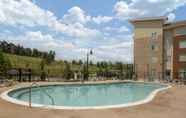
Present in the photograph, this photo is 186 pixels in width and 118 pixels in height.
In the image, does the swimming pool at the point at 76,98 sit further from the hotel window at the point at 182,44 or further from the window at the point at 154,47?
the window at the point at 154,47

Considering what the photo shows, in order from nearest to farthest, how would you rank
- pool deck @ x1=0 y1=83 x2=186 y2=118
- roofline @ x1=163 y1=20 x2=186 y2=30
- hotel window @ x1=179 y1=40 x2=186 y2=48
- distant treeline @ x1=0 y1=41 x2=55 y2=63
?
pool deck @ x1=0 y1=83 x2=186 y2=118
hotel window @ x1=179 y1=40 x2=186 y2=48
roofline @ x1=163 y1=20 x2=186 y2=30
distant treeline @ x1=0 y1=41 x2=55 y2=63

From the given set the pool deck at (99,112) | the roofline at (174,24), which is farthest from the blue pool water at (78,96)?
the roofline at (174,24)

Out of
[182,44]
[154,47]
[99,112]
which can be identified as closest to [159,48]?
[154,47]

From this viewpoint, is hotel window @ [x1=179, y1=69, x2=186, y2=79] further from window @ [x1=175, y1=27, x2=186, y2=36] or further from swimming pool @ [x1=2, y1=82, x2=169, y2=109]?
swimming pool @ [x1=2, y1=82, x2=169, y2=109]

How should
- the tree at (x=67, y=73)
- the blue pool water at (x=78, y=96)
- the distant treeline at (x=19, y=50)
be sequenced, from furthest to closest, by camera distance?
the distant treeline at (x=19, y=50) < the tree at (x=67, y=73) < the blue pool water at (x=78, y=96)

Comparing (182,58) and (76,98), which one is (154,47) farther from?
(76,98)

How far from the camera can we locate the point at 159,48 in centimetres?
3291

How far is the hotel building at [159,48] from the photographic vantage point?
99.5 feet

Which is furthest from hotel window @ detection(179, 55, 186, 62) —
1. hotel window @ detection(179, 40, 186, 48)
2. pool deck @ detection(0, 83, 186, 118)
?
pool deck @ detection(0, 83, 186, 118)

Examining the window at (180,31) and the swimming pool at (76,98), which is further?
the window at (180,31)

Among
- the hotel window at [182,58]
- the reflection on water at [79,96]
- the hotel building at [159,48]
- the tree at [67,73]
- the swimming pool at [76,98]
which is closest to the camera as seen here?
the swimming pool at [76,98]

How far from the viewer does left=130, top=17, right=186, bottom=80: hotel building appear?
3034 cm

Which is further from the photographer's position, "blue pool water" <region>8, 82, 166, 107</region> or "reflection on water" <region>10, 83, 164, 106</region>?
"reflection on water" <region>10, 83, 164, 106</region>

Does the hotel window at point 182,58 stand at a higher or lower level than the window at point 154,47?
lower
